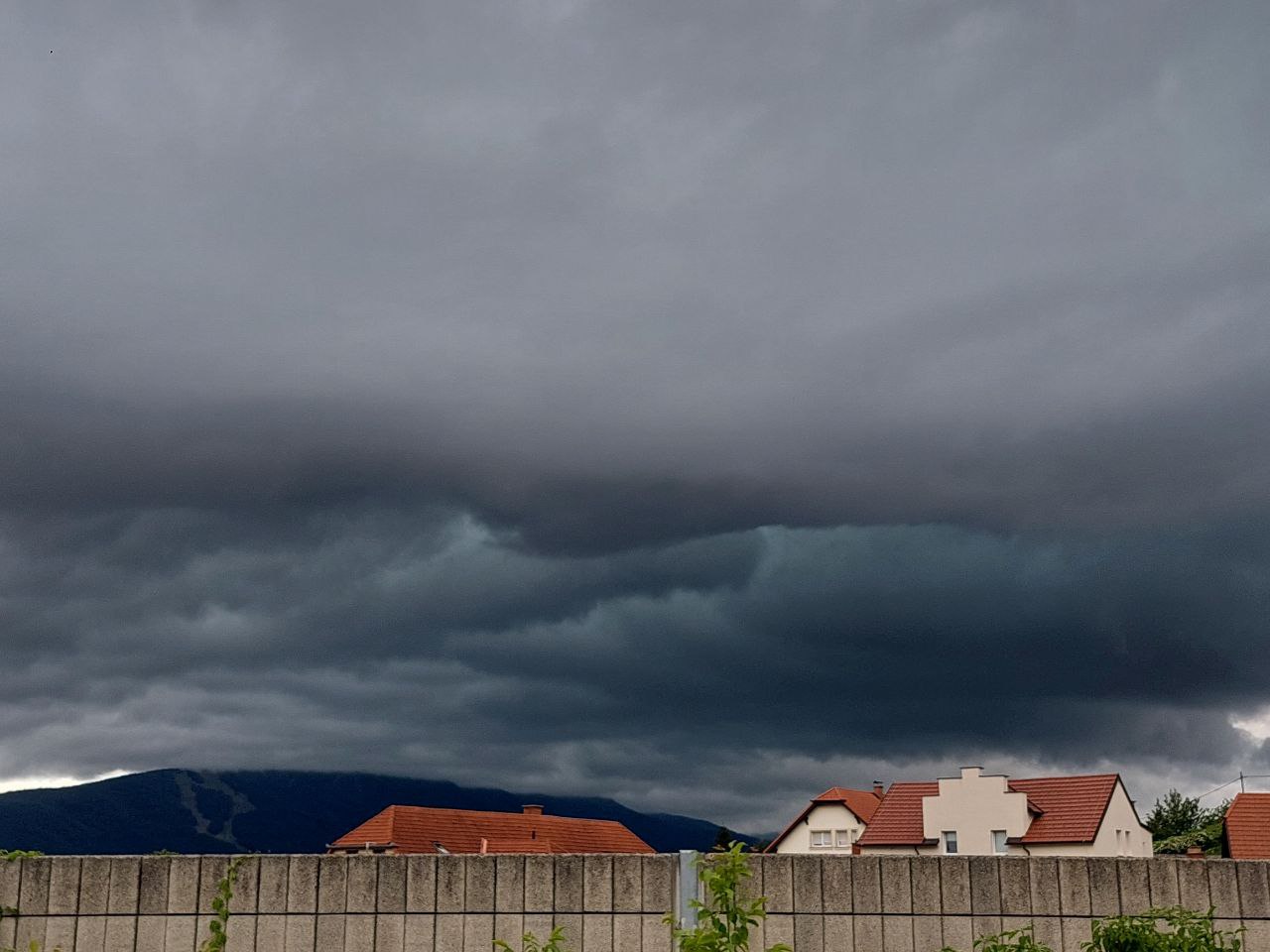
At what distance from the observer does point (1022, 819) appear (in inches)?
2491

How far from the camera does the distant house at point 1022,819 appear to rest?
204 ft

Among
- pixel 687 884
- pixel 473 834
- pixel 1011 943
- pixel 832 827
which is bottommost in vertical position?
pixel 1011 943

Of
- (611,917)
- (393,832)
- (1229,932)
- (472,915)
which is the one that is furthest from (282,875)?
(393,832)

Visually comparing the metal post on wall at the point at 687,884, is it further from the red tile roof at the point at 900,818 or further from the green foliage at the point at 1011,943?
the red tile roof at the point at 900,818

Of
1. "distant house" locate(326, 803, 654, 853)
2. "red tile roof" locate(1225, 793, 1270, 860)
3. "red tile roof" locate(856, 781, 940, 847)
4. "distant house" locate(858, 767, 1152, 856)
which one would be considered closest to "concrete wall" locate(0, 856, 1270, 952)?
"red tile roof" locate(1225, 793, 1270, 860)

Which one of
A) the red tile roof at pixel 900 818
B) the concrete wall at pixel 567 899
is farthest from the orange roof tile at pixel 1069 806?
the concrete wall at pixel 567 899

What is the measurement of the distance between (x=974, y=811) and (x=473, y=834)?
30029 millimetres

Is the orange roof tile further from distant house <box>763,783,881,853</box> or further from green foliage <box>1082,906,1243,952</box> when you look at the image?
green foliage <box>1082,906,1243,952</box>

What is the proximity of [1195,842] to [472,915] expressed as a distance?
269ft

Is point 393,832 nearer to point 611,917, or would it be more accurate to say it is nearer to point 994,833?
point 994,833

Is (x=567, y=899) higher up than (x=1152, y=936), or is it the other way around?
(x=567, y=899)

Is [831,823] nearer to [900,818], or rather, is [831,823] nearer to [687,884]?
[900,818]

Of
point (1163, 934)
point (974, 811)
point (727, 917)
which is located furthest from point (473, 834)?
point (727, 917)

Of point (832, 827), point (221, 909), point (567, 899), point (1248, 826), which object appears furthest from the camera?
point (832, 827)
